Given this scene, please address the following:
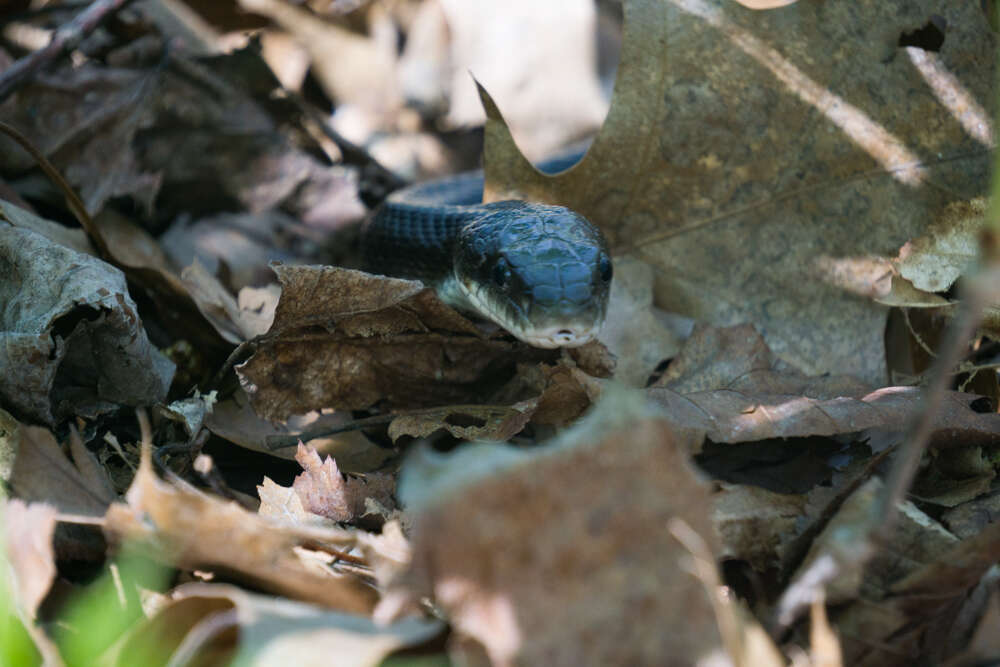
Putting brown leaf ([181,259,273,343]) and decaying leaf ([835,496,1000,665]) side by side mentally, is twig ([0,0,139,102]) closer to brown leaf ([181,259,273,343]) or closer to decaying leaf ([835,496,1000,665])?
brown leaf ([181,259,273,343])

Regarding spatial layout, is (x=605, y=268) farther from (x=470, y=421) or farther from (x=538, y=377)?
(x=470, y=421)

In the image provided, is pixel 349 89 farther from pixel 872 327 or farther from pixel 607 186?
pixel 872 327

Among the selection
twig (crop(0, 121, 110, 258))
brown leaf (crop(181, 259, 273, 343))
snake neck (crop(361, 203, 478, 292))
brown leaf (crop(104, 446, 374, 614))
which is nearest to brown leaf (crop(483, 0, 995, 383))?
snake neck (crop(361, 203, 478, 292))

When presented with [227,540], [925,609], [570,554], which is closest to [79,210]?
[227,540]

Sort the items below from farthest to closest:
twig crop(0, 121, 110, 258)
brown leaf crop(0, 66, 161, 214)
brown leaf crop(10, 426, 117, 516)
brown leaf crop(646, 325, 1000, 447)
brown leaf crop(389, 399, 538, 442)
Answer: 1. brown leaf crop(0, 66, 161, 214)
2. twig crop(0, 121, 110, 258)
3. brown leaf crop(389, 399, 538, 442)
4. brown leaf crop(646, 325, 1000, 447)
5. brown leaf crop(10, 426, 117, 516)

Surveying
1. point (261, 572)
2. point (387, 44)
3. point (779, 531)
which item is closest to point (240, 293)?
point (261, 572)

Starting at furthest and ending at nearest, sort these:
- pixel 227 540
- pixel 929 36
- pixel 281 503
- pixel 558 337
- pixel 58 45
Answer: pixel 58 45, pixel 929 36, pixel 558 337, pixel 281 503, pixel 227 540
